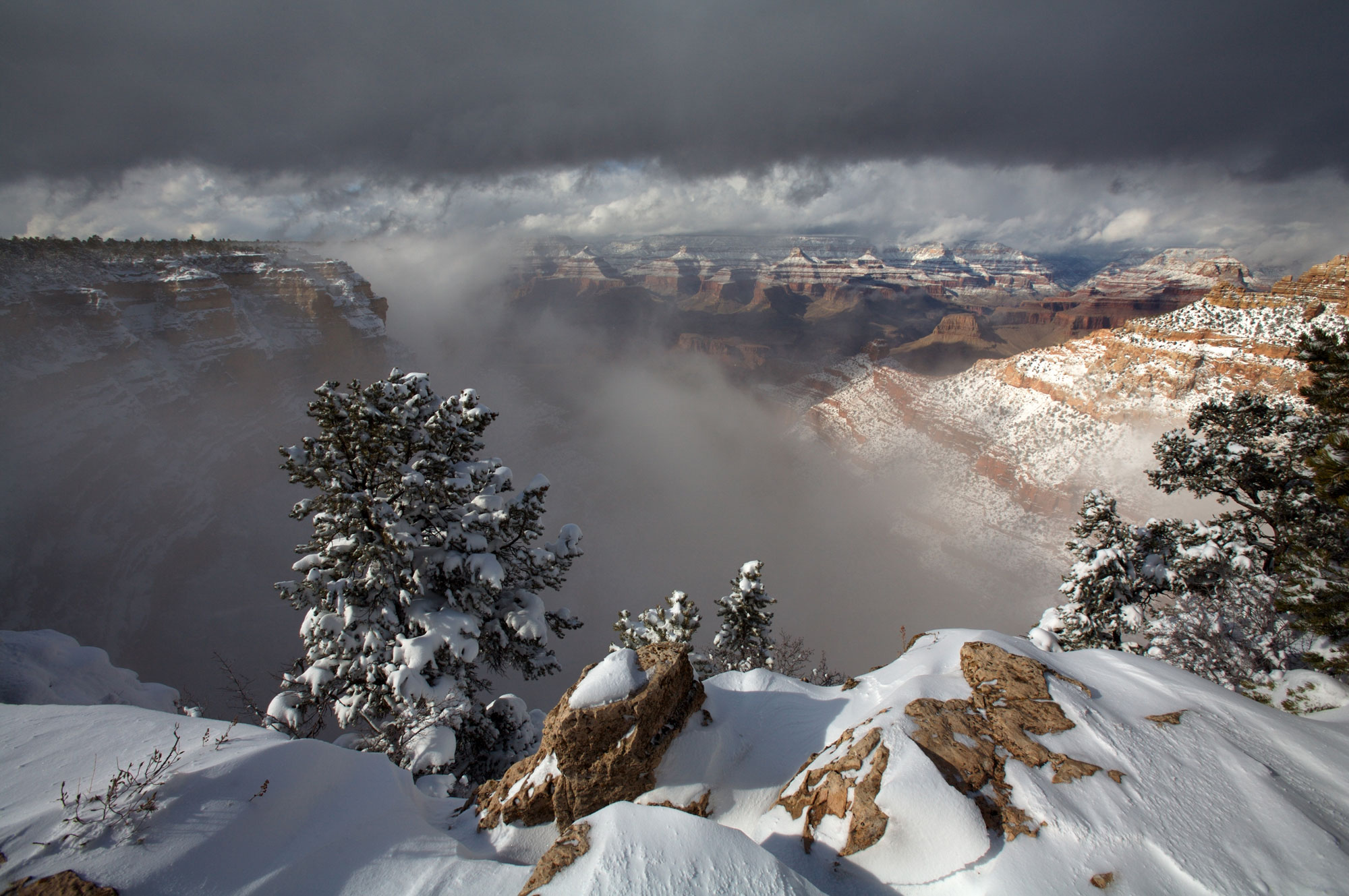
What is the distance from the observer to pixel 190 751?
5.48 metres

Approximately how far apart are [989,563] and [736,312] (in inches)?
6472

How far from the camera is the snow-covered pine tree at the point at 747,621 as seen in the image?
17.6 meters

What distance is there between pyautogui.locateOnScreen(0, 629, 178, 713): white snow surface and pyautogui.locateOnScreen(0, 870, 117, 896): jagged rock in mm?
9910

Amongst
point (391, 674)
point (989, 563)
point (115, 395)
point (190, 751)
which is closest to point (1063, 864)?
point (190, 751)

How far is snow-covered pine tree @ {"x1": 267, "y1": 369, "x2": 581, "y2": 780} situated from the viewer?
9.55 metres

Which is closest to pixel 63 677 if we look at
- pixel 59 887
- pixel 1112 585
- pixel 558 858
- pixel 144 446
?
pixel 59 887

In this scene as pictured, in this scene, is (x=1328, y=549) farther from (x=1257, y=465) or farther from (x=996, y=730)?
(x=996, y=730)

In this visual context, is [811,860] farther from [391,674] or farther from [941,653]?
[391,674]

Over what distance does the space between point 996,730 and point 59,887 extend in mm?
9182

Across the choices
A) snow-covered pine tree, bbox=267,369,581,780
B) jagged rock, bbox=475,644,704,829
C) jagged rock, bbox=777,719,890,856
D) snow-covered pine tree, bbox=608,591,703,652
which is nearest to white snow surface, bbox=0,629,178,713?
snow-covered pine tree, bbox=267,369,581,780

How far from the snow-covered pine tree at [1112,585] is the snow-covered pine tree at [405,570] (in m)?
15.7

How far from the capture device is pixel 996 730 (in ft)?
19.4

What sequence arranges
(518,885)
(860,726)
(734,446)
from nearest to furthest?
1. (518,885)
2. (860,726)
3. (734,446)

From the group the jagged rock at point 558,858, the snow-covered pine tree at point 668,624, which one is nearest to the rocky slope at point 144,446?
the snow-covered pine tree at point 668,624
